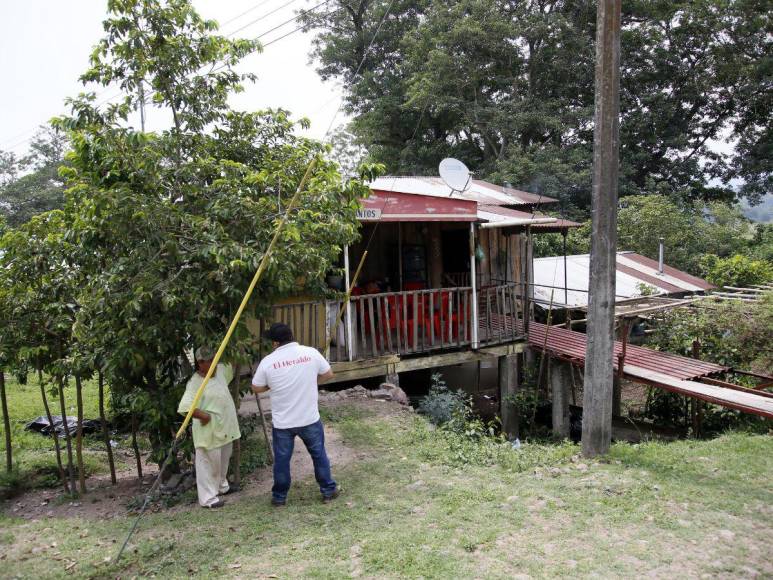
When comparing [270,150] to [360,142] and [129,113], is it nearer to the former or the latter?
[129,113]

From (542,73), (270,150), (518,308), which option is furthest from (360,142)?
(270,150)

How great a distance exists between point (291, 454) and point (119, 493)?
115 inches

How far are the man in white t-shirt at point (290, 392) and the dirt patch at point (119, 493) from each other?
107cm

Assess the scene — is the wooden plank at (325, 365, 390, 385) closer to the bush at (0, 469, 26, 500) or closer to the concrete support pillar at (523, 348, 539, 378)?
the concrete support pillar at (523, 348, 539, 378)

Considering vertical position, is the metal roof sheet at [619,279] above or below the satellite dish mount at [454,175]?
below

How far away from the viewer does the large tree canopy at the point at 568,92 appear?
82.2 ft

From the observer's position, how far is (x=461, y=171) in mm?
11367

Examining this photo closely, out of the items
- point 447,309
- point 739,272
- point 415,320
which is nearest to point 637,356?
point 447,309

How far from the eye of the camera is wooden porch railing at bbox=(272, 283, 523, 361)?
9.55 meters

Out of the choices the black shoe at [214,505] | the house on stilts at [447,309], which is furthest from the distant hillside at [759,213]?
Result: the black shoe at [214,505]

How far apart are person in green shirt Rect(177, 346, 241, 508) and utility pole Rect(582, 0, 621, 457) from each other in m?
4.07

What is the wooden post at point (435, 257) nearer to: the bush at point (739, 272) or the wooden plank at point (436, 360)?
the wooden plank at point (436, 360)

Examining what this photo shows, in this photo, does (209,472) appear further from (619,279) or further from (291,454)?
(619,279)

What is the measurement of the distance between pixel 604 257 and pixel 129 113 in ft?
17.8
